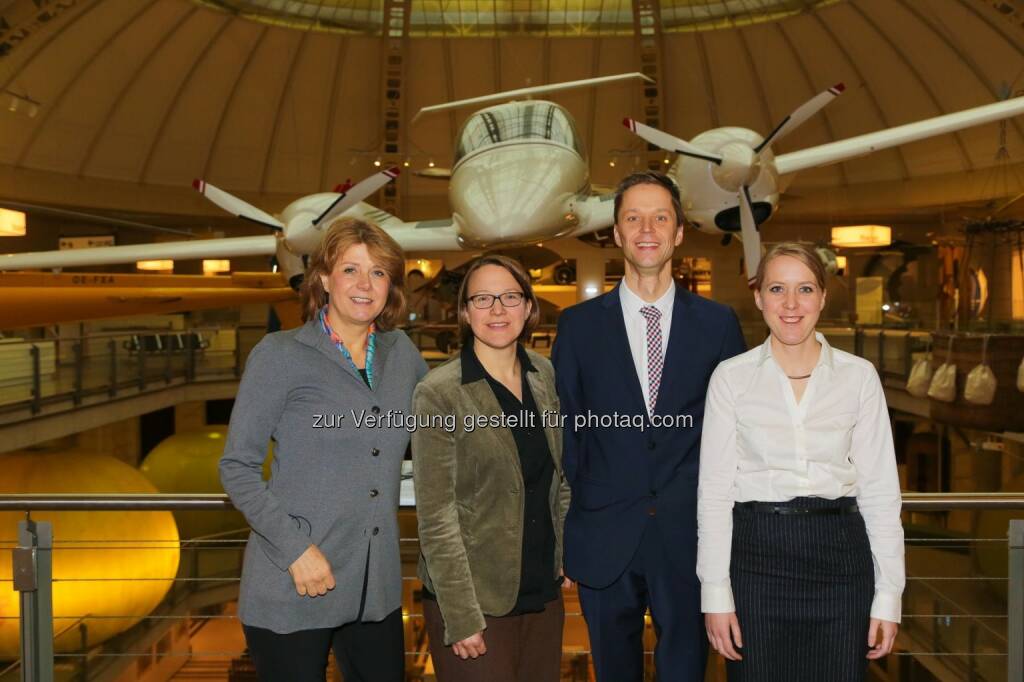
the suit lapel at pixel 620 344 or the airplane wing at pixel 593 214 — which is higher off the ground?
the airplane wing at pixel 593 214

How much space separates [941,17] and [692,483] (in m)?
19.2

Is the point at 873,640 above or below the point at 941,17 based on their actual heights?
below

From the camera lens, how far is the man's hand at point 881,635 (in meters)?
1.91

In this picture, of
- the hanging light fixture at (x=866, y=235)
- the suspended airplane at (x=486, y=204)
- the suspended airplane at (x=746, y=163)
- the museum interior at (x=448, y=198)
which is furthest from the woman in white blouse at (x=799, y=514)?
the hanging light fixture at (x=866, y=235)

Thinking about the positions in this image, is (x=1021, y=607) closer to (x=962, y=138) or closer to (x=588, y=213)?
(x=588, y=213)

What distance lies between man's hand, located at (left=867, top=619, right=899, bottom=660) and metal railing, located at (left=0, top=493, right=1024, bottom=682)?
406mm

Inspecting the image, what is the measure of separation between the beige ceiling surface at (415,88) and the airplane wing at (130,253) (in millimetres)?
6306

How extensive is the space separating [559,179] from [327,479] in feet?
24.2

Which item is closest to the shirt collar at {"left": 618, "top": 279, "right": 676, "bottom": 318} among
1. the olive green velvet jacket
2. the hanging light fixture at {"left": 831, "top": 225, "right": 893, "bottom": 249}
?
the olive green velvet jacket

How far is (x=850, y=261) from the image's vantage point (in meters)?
23.1

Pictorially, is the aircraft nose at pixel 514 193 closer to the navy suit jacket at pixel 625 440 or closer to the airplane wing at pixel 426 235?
the airplane wing at pixel 426 235

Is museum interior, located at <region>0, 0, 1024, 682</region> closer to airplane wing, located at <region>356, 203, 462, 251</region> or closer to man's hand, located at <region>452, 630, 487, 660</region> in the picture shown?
airplane wing, located at <region>356, 203, 462, 251</region>

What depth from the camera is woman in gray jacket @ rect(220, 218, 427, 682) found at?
6.36 ft

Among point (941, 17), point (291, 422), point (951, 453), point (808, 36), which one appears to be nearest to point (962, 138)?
point (941, 17)
